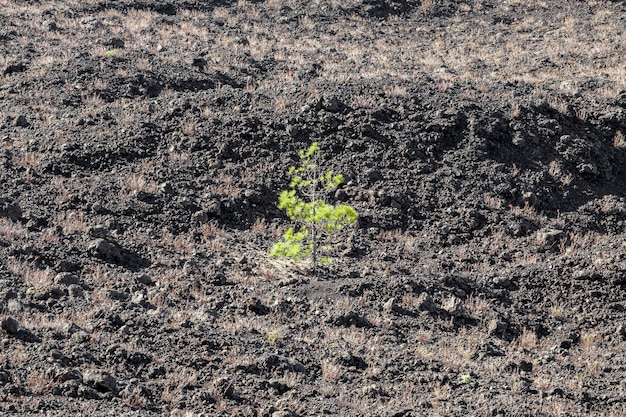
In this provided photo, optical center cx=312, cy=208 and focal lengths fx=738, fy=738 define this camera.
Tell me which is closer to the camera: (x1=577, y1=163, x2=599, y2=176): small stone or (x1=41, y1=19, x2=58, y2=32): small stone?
(x1=577, y1=163, x2=599, y2=176): small stone

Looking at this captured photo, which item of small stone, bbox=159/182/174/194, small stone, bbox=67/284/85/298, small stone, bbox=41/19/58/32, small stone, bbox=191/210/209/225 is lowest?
small stone, bbox=67/284/85/298

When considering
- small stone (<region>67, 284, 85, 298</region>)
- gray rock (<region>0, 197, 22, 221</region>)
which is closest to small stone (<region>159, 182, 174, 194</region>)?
gray rock (<region>0, 197, 22, 221</region>)

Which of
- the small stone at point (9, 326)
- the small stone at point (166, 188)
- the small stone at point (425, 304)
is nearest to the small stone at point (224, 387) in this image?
the small stone at point (9, 326)

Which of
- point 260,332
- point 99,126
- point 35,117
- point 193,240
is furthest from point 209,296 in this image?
point 35,117

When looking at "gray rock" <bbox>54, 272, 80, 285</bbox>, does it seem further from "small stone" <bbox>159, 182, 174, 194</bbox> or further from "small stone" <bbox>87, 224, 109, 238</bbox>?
"small stone" <bbox>159, 182, 174, 194</bbox>

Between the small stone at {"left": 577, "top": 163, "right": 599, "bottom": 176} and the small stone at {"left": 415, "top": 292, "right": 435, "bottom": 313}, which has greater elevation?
the small stone at {"left": 577, "top": 163, "right": 599, "bottom": 176}

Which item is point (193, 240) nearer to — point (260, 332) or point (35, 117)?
point (260, 332)

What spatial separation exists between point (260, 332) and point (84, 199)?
501 cm

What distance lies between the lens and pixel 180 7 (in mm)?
26734

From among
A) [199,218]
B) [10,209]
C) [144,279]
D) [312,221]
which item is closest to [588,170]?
[312,221]

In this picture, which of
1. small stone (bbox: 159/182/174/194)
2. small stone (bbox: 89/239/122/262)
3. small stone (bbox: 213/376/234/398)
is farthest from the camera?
small stone (bbox: 159/182/174/194)

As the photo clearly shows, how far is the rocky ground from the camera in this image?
837cm

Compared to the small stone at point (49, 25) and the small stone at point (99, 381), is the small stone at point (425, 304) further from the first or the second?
the small stone at point (49, 25)

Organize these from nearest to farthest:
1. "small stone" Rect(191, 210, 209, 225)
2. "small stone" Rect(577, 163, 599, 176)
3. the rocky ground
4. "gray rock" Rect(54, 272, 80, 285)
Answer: the rocky ground < "gray rock" Rect(54, 272, 80, 285) < "small stone" Rect(191, 210, 209, 225) < "small stone" Rect(577, 163, 599, 176)
